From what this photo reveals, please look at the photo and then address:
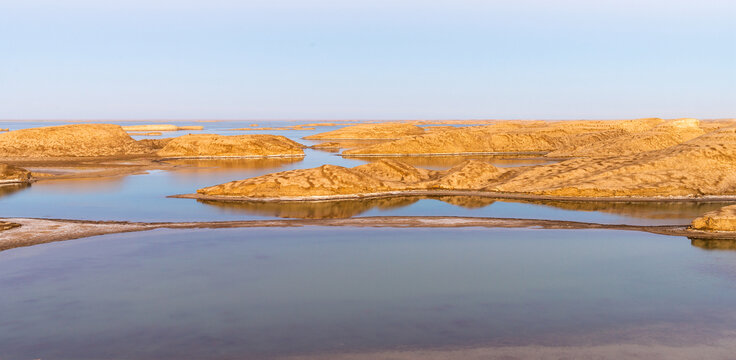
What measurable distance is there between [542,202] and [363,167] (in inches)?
573

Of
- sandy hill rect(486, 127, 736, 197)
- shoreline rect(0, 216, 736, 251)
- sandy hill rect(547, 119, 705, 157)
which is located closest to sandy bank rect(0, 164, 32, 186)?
shoreline rect(0, 216, 736, 251)

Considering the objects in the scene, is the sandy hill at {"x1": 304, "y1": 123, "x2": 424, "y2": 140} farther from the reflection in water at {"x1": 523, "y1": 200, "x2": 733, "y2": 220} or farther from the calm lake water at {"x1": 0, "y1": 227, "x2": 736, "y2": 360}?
the calm lake water at {"x1": 0, "y1": 227, "x2": 736, "y2": 360}

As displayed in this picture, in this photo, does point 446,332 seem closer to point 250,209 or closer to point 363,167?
point 250,209

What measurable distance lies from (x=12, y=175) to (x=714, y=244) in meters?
50.2

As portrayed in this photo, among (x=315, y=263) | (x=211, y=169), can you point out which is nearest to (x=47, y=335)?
(x=315, y=263)

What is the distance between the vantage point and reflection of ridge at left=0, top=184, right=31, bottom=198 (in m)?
41.7

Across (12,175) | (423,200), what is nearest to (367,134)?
(12,175)

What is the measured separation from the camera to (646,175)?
3903cm

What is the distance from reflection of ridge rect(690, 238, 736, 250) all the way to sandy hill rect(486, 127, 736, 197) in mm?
12798

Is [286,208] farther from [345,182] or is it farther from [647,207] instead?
[647,207]

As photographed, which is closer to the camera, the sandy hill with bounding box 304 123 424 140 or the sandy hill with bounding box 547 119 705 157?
the sandy hill with bounding box 547 119 705 157

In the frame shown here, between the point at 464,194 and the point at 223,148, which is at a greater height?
the point at 223,148

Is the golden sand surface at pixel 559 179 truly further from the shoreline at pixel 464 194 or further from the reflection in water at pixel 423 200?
the reflection in water at pixel 423 200

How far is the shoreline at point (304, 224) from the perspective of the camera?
83.4 feet
